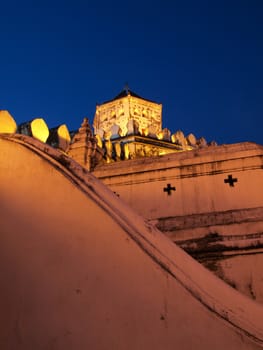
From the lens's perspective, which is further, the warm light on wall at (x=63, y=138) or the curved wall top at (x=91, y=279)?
the warm light on wall at (x=63, y=138)

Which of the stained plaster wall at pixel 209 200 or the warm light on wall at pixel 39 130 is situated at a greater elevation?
the warm light on wall at pixel 39 130

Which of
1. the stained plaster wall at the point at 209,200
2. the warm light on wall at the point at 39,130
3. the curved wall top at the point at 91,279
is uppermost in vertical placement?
the warm light on wall at the point at 39,130

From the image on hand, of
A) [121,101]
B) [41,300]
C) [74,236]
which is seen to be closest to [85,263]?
[74,236]

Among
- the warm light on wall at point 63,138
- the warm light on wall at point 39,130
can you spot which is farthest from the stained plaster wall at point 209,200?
the warm light on wall at point 63,138

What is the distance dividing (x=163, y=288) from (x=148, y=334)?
0.42m

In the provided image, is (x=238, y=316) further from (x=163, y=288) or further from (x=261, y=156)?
(x=261, y=156)

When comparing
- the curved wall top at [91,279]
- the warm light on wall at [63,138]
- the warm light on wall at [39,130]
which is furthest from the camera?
the warm light on wall at [63,138]

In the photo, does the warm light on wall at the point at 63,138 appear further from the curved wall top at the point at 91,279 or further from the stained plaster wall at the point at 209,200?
the curved wall top at the point at 91,279

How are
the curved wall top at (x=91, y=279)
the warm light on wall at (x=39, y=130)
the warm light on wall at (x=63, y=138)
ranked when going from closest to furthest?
the curved wall top at (x=91, y=279) < the warm light on wall at (x=39, y=130) < the warm light on wall at (x=63, y=138)

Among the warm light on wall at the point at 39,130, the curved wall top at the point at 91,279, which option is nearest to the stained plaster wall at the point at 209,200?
the curved wall top at the point at 91,279

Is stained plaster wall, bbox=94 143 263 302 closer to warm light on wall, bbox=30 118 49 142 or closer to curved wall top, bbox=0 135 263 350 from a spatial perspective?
curved wall top, bbox=0 135 263 350

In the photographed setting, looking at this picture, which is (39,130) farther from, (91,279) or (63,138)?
(91,279)

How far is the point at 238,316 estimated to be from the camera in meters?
3.03

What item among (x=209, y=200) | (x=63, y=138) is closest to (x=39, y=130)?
(x=63, y=138)
